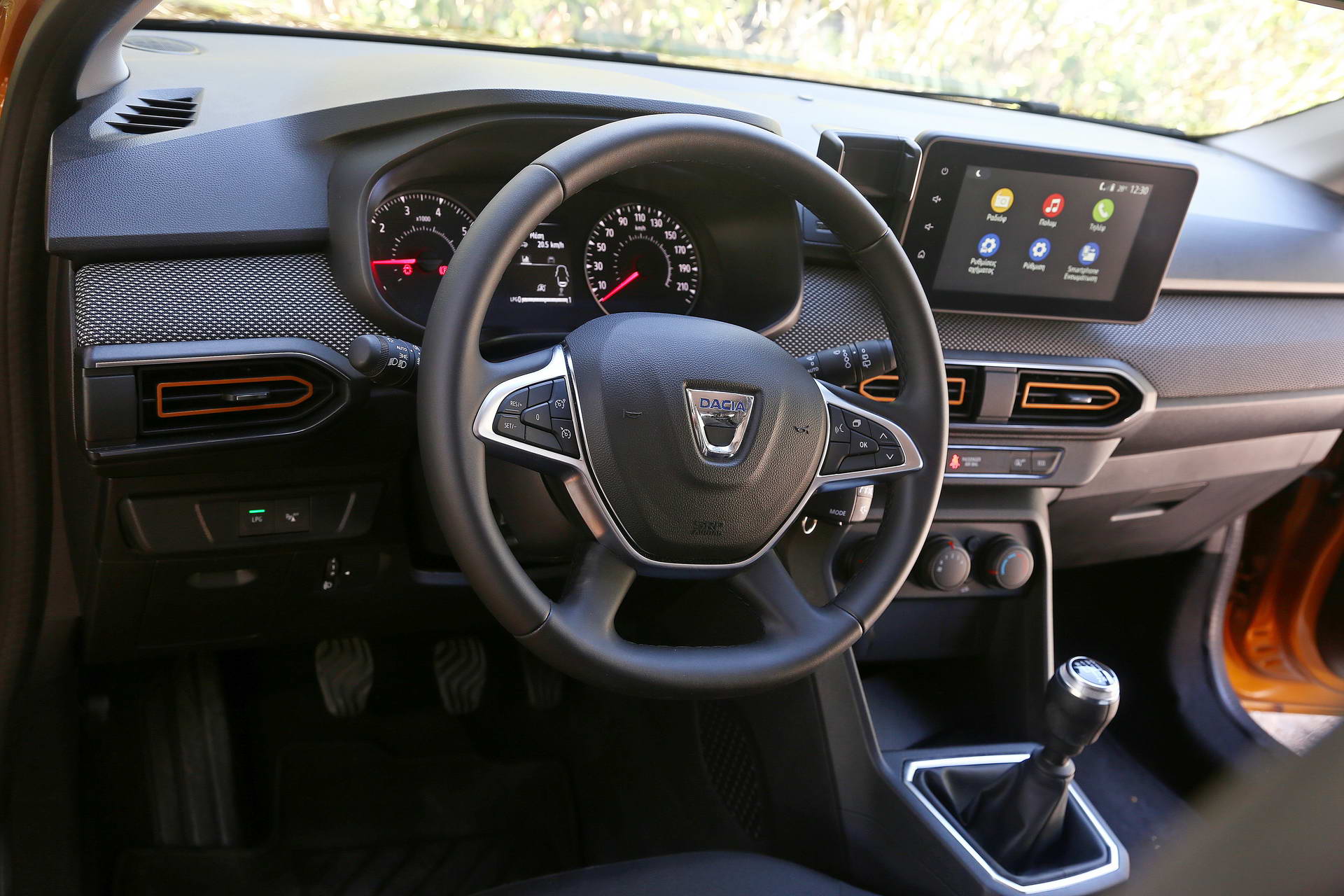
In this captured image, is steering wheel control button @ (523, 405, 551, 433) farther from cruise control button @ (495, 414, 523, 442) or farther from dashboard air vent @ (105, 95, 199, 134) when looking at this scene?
dashboard air vent @ (105, 95, 199, 134)

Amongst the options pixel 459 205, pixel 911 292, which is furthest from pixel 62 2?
pixel 911 292

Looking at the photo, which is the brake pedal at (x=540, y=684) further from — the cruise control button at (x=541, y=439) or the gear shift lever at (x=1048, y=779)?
the cruise control button at (x=541, y=439)

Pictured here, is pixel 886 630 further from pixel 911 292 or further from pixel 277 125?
pixel 277 125

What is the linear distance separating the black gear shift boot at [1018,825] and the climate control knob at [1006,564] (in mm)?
268

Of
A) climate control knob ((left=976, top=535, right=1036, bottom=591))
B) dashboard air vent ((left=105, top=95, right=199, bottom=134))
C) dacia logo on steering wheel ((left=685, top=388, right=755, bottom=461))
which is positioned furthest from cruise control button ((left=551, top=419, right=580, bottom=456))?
climate control knob ((left=976, top=535, right=1036, bottom=591))

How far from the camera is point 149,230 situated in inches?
41.6

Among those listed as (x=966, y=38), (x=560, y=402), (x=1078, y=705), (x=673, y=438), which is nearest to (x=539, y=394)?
(x=560, y=402)

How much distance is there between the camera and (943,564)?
1.47 meters

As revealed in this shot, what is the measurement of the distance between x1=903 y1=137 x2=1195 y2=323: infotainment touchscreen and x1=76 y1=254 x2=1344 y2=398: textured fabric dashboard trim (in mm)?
52

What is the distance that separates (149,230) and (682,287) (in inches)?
24.4

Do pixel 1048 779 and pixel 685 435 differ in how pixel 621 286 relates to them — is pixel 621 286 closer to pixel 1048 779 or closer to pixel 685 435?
pixel 685 435

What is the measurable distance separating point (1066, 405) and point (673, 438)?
32.0 inches

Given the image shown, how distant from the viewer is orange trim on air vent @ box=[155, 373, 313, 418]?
1.06 meters

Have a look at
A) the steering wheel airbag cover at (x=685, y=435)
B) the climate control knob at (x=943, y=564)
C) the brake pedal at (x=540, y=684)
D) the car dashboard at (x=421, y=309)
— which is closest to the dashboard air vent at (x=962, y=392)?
the car dashboard at (x=421, y=309)
